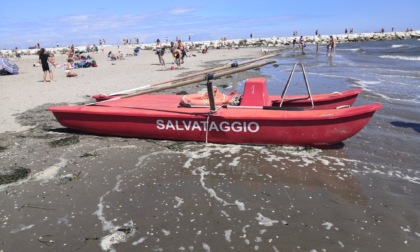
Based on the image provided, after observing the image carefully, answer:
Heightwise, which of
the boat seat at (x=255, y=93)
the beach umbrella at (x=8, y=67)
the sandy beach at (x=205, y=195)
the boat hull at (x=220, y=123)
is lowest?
the sandy beach at (x=205, y=195)

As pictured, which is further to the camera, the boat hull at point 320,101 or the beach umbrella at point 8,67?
the beach umbrella at point 8,67

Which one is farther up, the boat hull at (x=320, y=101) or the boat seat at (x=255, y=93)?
the boat seat at (x=255, y=93)

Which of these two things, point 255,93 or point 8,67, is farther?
point 8,67

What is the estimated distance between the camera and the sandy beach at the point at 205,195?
3424mm

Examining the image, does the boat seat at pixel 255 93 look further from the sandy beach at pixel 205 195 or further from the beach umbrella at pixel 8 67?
the beach umbrella at pixel 8 67

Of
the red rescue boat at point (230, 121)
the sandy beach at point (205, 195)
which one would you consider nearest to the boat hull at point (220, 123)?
the red rescue boat at point (230, 121)

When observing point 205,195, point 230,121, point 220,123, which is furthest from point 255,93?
point 205,195

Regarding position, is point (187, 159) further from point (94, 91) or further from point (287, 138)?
point (94, 91)

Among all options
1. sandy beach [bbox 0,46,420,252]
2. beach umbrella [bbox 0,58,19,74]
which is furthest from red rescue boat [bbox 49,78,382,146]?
beach umbrella [bbox 0,58,19,74]

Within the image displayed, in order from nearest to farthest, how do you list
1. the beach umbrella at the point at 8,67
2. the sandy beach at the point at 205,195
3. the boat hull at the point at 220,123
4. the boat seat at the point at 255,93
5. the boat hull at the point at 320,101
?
1. the sandy beach at the point at 205,195
2. the boat hull at the point at 220,123
3. the boat seat at the point at 255,93
4. the boat hull at the point at 320,101
5. the beach umbrella at the point at 8,67

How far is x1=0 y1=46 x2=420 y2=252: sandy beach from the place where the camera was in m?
3.42

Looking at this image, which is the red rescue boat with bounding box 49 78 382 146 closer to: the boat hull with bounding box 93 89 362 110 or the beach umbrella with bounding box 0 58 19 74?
the boat hull with bounding box 93 89 362 110

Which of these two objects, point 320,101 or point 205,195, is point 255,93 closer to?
point 320,101

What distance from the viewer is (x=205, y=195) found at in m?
4.40
